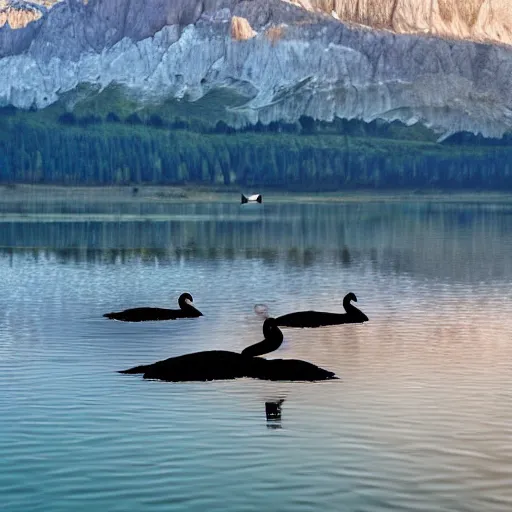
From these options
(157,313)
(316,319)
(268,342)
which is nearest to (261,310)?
(316,319)

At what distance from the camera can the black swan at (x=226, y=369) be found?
45.5 m

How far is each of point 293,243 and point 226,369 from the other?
93387 mm

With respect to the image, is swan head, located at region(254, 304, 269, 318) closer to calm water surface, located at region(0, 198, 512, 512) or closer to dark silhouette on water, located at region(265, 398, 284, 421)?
calm water surface, located at region(0, 198, 512, 512)

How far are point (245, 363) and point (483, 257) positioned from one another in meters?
67.8

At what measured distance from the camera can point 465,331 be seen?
5997cm

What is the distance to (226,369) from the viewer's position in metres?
45.8

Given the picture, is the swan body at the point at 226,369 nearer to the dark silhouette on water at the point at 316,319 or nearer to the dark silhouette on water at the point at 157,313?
the dark silhouette on water at the point at 316,319

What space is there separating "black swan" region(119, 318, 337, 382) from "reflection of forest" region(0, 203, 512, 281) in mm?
45293

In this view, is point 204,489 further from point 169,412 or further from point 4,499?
point 169,412

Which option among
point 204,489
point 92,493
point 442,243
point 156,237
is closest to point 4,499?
point 92,493

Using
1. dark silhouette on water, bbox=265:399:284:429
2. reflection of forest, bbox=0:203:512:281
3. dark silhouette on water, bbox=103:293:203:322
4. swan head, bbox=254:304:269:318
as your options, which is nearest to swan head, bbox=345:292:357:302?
swan head, bbox=254:304:269:318

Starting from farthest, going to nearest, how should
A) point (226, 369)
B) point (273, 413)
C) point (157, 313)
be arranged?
1. point (157, 313)
2. point (226, 369)
3. point (273, 413)

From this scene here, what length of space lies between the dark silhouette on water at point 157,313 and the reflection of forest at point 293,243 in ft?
92.6

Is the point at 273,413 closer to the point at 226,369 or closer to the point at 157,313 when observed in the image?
the point at 226,369
